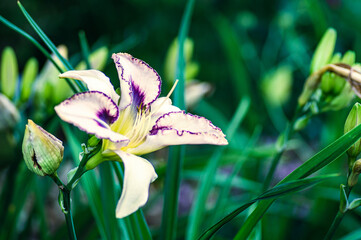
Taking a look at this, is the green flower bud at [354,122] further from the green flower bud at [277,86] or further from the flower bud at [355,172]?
the green flower bud at [277,86]

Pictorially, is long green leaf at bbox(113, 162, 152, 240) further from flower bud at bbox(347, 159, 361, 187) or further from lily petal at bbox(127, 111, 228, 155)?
flower bud at bbox(347, 159, 361, 187)

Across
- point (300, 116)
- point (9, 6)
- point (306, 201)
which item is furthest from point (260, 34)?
point (300, 116)

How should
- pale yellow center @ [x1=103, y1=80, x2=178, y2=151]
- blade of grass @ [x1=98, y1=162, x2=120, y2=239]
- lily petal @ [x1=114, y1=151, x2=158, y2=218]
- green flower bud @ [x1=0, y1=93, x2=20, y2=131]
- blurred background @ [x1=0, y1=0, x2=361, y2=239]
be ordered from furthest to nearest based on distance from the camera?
blurred background @ [x1=0, y1=0, x2=361, y2=239] → green flower bud @ [x1=0, y1=93, x2=20, y2=131] → blade of grass @ [x1=98, y1=162, x2=120, y2=239] → pale yellow center @ [x1=103, y1=80, x2=178, y2=151] → lily petal @ [x1=114, y1=151, x2=158, y2=218]

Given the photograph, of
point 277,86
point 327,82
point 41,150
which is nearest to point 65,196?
point 41,150

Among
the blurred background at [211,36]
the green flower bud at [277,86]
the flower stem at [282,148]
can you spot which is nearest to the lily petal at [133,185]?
the flower stem at [282,148]

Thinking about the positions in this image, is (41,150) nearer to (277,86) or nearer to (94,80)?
(94,80)

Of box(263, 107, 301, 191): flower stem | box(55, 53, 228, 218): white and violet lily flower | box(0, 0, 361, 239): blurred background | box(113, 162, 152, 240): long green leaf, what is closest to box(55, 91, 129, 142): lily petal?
box(55, 53, 228, 218): white and violet lily flower
